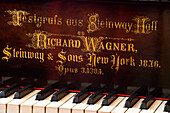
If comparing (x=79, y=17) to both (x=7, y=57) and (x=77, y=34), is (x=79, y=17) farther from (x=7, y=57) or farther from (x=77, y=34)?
(x=7, y=57)

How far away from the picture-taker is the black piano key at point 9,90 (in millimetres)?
3720

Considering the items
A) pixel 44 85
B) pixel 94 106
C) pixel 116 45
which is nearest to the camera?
pixel 94 106

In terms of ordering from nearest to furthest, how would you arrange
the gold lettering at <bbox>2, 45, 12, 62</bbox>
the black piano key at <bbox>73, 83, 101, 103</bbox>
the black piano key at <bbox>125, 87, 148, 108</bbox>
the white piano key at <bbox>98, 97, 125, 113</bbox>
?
1. the white piano key at <bbox>98, 97, 125, 113</bbox>
2. the black piano key at <bbox>125, 87, 148, 108</bbox>
3. the black piano key at <bbox>73, 83, 101, 103</bbox>
4. the gold lettering at <bbox>2, 45, 12, 62</bbox>

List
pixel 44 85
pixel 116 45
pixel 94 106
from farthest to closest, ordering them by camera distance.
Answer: pixel 44 85
pixel 116 45
pixel 94 106

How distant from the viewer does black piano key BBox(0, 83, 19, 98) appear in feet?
12.2

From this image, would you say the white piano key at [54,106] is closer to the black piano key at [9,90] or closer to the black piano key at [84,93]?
the black piano key at [84,93]

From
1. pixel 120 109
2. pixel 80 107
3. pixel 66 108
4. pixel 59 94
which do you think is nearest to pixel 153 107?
pixel 120 109

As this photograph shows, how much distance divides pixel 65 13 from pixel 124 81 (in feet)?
2.34

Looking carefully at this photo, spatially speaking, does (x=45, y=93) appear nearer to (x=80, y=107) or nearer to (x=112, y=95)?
(x=80, y=107)

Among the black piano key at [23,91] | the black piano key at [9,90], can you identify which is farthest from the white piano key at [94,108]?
the black piano key at [9,90]

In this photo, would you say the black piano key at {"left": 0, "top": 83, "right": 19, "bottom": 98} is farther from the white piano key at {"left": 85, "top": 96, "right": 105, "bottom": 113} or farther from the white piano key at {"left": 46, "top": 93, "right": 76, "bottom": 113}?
the white piano key at {"left": 85, "top": 96, "right": 105, "bottom": 113}

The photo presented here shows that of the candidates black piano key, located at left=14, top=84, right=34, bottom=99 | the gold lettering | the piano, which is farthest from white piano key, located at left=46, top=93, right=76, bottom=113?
the gold lettering

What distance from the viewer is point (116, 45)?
3.73 meters

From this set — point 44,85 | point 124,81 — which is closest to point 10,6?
point 44,85
